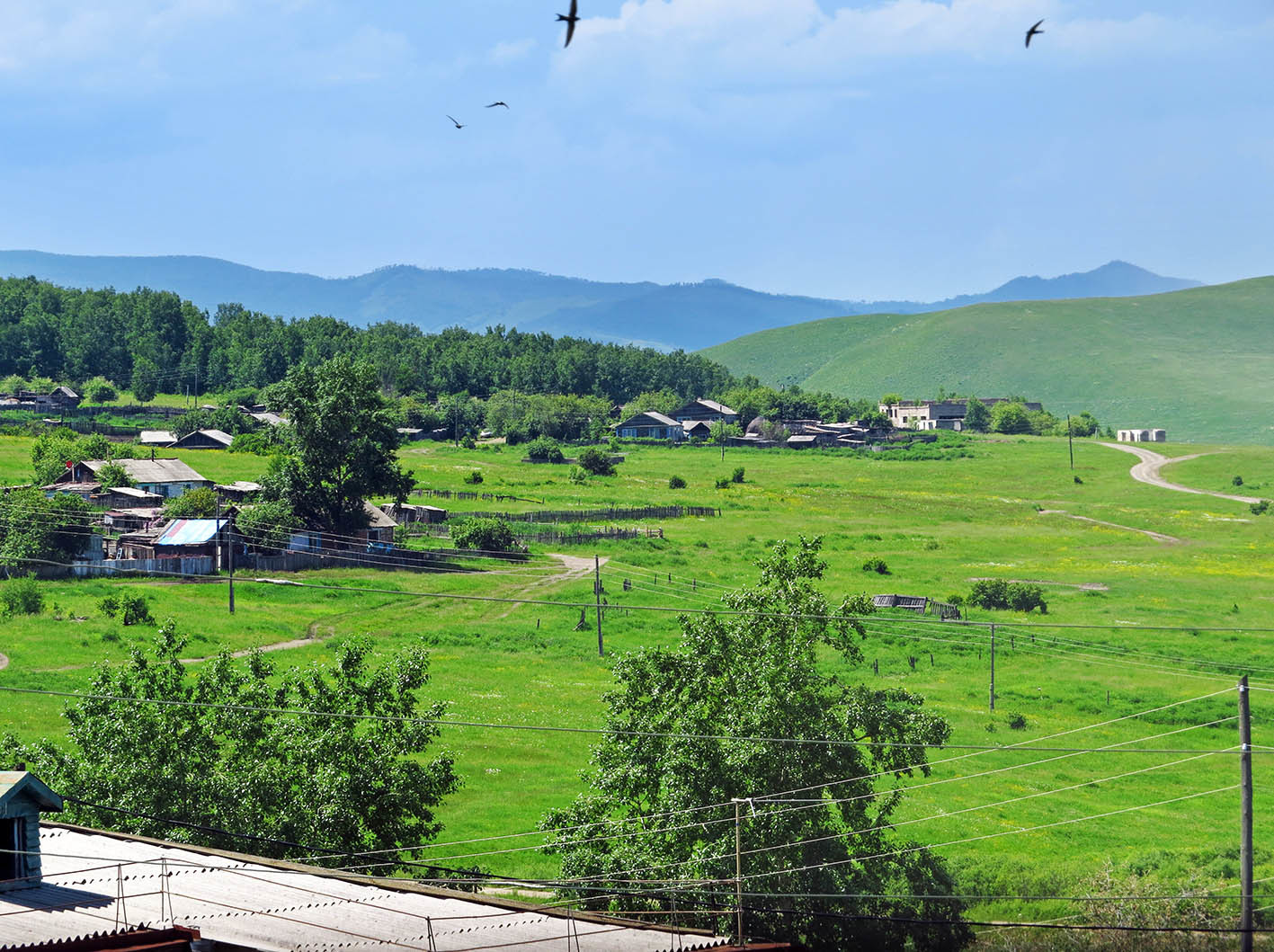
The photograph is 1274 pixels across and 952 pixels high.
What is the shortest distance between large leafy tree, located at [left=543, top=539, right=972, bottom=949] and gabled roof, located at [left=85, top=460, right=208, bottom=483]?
78300mm

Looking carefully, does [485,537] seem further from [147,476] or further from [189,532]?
[147,476]

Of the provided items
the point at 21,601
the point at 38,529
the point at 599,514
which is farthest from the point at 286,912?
the point at 599,514

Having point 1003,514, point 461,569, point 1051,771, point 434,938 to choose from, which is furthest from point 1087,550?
point 434,938

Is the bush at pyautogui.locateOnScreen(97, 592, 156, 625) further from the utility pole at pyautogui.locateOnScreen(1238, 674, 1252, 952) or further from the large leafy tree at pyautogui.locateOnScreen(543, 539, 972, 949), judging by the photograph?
the utility pole at pyautogui.locateOnScreen(1238, 674, 1252, 952)

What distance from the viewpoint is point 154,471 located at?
106 m

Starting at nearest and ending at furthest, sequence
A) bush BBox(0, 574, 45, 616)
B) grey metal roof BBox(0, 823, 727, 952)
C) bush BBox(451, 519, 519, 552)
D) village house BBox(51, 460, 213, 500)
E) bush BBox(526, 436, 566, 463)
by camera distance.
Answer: grey metal roof BBox(0, 823, 727, 952), bush BBox(0, 574, 45, 616), bush BBox(451, 519, 519, 552), village house BBox(51, 460, 213, 500), bush BBox(526, 436, 566, 463)

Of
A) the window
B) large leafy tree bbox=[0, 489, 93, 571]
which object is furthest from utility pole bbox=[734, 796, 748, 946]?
large leafy tree bbox=[0, 489, 93, 571]

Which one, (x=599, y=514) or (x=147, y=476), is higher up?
(x=147, y=476)

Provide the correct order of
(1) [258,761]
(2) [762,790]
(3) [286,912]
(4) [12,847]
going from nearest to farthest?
A: 1. (3) [286,912]
2. (4) [12,847]
3. (2) [762,790]
4. (1) [258,761]

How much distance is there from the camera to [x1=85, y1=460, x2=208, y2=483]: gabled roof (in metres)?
105

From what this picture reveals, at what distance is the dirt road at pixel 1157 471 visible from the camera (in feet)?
462

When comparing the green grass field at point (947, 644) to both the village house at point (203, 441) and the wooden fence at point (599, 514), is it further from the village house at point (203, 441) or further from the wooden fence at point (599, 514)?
the village house at point (203, 441)

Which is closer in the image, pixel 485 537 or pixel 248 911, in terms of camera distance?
→ pixel 248 911

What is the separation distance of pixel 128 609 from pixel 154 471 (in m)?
40.7
